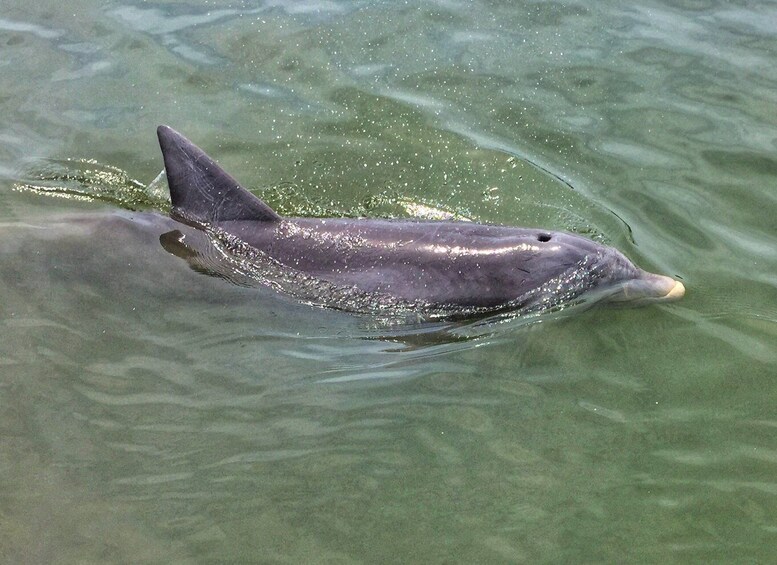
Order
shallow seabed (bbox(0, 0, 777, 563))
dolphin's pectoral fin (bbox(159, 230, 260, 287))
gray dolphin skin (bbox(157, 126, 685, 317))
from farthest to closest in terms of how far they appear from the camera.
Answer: dolphin's pectoral fin (bbox(159, 230, 260, 287))
gray dolphin skin (bbox(157, 126, 685, 317))
shallow seabed (bbox(0, 0, 777, 563))

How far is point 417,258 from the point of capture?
6852 millimetres

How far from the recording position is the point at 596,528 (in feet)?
17.3

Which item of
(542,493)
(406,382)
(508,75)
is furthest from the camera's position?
(508,75)

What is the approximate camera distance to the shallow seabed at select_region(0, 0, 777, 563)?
5.37m

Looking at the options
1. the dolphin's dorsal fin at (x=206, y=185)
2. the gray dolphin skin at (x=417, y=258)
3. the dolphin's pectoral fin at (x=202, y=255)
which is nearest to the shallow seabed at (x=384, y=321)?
the dolphin's pectoral fin at (x=202, y=255)

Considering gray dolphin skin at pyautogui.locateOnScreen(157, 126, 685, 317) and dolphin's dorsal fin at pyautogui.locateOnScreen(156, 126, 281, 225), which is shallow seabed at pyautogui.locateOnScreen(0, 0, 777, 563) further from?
dolphin's dorsal fin at pyautogui.locateOnScreen(156, 126, 281, 225)

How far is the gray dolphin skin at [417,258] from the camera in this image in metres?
6.81

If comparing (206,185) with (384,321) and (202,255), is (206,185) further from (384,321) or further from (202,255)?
(384,321)

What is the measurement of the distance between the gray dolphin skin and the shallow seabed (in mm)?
194

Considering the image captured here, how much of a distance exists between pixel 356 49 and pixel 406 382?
533cm

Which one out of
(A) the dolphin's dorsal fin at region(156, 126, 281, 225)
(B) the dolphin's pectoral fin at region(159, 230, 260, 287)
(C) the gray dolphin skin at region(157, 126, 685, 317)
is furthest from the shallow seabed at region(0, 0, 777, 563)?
(A) the dolphin's dorsal fin at region(156, 126, 281, 225)

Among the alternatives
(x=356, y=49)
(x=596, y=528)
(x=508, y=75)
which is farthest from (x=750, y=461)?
(x=356, y=49)

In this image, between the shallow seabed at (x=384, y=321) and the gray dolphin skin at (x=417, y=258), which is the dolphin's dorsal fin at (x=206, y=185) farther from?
the shallow seabed at (x=384, y=321)

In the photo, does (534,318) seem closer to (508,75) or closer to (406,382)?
(406,382)
